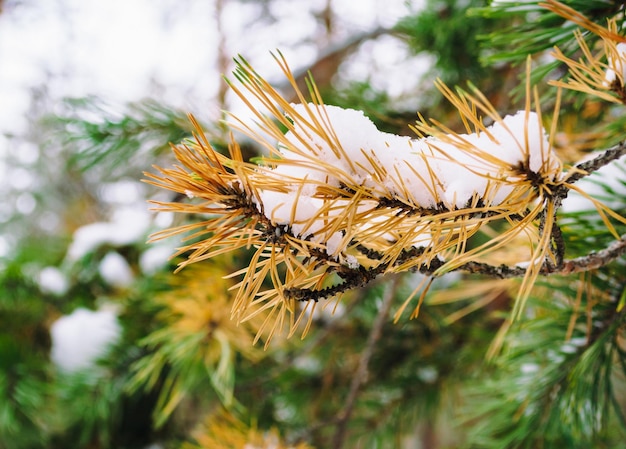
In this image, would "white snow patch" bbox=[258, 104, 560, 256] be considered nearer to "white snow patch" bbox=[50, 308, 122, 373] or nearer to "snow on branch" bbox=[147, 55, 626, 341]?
"snow on branch" bbox=[147, 55, 626, 341]

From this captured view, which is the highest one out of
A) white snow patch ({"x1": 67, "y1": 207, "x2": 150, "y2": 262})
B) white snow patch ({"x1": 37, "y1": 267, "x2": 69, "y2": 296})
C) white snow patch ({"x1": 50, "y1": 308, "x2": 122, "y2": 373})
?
white snow patch ({"x1": 67, "y1": 207, "x2": 150, "y2": 262})

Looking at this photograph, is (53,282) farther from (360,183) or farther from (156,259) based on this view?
(360,183)

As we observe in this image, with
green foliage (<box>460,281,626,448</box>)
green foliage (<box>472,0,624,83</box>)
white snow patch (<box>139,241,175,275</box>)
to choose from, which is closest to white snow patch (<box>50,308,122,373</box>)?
white snow patch (<box>139,241,175,275</box>)

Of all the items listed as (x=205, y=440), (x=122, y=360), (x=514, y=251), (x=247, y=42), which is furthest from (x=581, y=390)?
(x=247, y=42)

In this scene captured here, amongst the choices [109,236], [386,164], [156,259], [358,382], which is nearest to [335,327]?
[358,382]

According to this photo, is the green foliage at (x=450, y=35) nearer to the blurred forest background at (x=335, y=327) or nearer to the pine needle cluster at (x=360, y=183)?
the blurred forest background at (x=335, y=327)

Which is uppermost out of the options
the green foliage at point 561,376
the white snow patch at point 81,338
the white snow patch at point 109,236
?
the green foliage at point 561,376

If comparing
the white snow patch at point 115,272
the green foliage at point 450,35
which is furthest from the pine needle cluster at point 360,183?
the white snow patch at point 115,272

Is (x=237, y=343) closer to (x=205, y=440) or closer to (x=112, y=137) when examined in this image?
(x=205, y=440)
